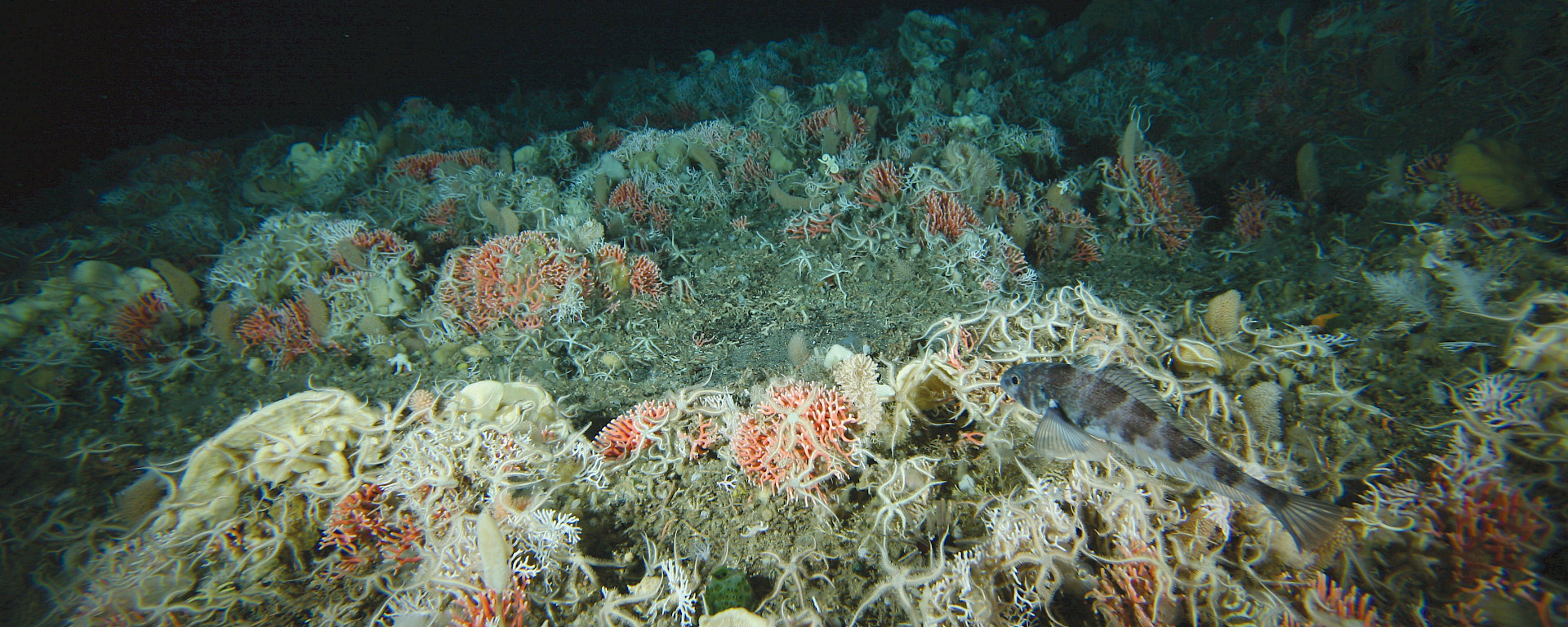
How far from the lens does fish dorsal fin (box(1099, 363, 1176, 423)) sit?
5.98 ft

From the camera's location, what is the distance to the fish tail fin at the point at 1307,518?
1555 millimetres

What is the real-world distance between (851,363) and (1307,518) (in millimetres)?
1749

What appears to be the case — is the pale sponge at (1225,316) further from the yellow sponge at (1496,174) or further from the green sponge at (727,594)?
the green sponge at (727,594)

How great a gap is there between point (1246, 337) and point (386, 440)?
4.84m

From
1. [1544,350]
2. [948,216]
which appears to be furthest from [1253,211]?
[1544,350]

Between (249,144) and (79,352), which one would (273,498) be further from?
(249,144)

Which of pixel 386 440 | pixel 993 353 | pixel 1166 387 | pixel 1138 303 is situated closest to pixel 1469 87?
pixel 1138 303

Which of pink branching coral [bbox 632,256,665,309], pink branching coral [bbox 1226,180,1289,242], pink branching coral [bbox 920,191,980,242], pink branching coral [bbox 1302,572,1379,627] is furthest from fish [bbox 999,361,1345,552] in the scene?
pink branching coral [bbox 1226,180,1289,242]

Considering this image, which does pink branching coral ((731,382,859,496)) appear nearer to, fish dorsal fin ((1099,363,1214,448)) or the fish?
the fish

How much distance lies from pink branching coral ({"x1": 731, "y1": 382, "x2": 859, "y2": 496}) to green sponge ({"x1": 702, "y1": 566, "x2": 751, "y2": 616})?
485 mm

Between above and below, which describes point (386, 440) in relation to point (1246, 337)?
below

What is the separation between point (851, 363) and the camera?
262 centimetres

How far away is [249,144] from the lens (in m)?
8.63

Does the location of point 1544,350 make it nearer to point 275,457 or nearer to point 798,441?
point 798,441
